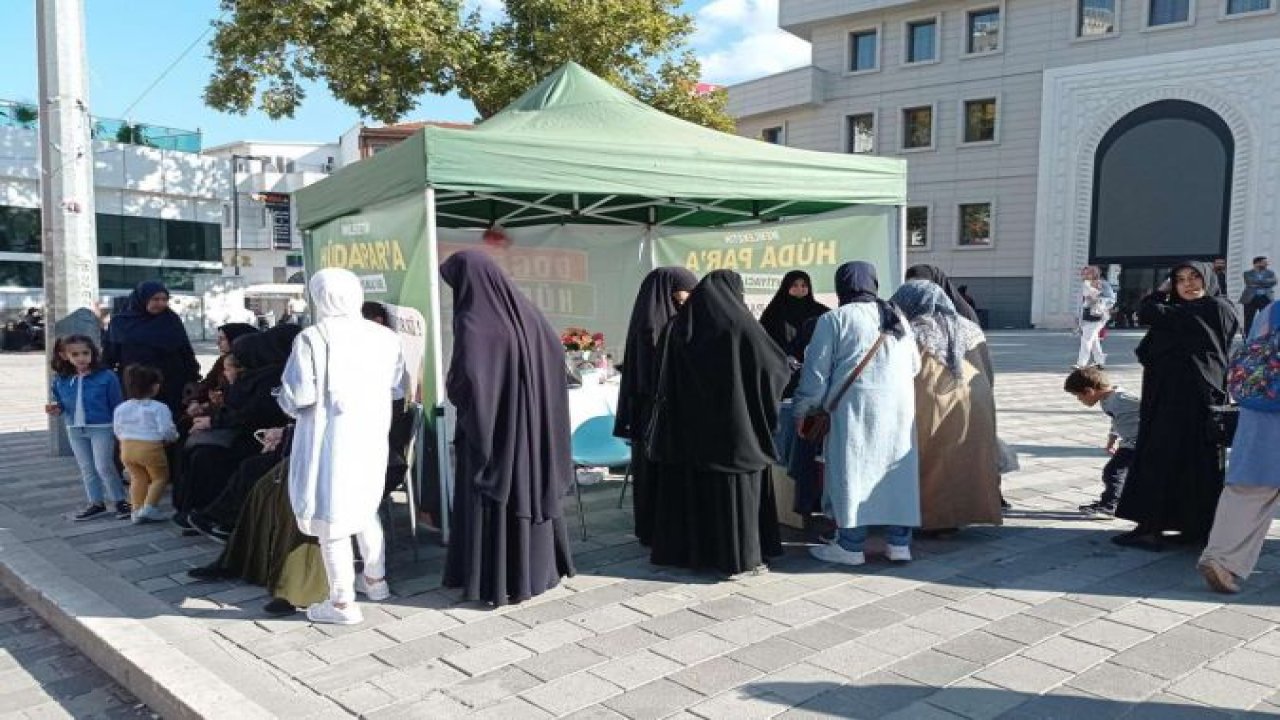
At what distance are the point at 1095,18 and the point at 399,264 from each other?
27835 mm

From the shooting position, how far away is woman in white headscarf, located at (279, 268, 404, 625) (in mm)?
3641

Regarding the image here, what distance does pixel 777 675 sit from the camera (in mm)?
3318

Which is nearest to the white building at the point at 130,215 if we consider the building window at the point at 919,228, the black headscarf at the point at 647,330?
the building window at the point at 919,228

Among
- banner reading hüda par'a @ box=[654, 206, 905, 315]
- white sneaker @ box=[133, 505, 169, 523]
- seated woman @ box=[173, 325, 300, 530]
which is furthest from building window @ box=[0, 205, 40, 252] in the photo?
seated woman @ box=[173, 325, 300, 530]

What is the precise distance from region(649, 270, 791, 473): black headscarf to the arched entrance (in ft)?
85.0

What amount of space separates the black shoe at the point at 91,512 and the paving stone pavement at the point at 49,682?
1.55m

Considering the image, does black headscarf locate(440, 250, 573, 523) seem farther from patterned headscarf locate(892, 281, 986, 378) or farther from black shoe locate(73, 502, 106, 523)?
black shoe locate(73, 502, 106, 523)

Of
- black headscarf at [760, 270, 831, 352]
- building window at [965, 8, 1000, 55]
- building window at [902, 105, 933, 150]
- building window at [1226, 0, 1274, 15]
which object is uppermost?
building window at [965, 8, 1000, 55]

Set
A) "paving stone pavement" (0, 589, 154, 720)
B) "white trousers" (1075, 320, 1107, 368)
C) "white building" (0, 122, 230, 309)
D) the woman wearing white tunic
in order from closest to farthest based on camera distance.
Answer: "paving stone pavement" (0, 589, 154, 720), the woman wearing white tunic, "white trousers" (1075, 320, 1107, 368), "white building" (0, 122, 230, 309)

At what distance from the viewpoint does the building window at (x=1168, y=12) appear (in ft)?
82.6

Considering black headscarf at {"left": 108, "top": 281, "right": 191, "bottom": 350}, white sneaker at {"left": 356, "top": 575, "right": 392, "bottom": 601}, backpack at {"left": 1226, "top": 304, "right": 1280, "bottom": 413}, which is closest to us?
backpack at {"left": 1226, "top": 304, "right": 1280, "bottom": 413}

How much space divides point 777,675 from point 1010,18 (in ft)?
96.5

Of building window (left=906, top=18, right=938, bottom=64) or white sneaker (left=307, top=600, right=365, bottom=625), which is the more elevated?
building window (left=906, top=18, right=938, bottom=64)

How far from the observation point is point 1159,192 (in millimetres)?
25781
